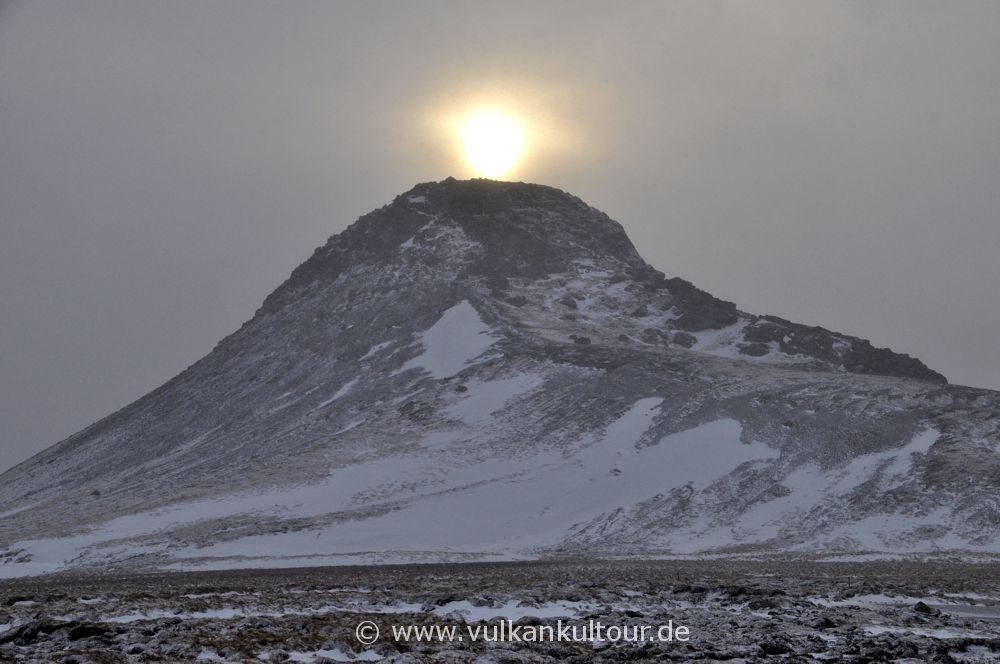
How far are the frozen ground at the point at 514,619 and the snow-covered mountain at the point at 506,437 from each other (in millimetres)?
33931

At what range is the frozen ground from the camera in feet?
62.4

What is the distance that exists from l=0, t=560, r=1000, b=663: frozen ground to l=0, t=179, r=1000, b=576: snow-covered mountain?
33931 millimetres

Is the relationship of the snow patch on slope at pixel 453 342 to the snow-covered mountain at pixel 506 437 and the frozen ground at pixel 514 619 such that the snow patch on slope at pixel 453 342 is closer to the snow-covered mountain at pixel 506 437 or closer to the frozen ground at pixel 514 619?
the snow-covered mountain at pixel 506 437

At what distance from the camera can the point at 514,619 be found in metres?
24.2

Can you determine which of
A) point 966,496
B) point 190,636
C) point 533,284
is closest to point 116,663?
point 190,636

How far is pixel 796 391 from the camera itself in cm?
10400

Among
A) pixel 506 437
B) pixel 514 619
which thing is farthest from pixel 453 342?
pixel 514 619

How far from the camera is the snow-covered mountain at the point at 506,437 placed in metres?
75.3

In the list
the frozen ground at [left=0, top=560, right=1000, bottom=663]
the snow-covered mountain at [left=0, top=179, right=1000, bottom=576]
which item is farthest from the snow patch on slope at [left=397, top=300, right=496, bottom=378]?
the frozen ground at [left=0, top=560, right=1000, bottom=663]

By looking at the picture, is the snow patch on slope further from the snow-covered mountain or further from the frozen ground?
the frozen ground

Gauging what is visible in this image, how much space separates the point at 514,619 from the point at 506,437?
7365 cm

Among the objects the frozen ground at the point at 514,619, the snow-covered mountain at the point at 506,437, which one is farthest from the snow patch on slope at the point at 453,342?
the frozen ground at the point at 514,619

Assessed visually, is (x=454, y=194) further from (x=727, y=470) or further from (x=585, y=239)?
(x=727, y=470)

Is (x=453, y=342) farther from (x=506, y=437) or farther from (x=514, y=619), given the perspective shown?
(x=514, y=619)
